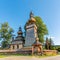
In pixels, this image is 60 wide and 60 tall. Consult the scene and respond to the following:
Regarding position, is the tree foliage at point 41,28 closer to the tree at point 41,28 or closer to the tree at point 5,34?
the tree at point 41,28

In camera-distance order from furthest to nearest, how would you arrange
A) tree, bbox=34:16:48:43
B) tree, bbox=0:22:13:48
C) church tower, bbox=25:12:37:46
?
tree, bbox=0:22:13:48 < tree, bbox=34:16:48:43 < church tower, bbox=25:12:37:46

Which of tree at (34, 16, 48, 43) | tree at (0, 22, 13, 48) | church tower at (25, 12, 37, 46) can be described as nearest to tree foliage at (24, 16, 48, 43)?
tree at (34, 16, 48, 43)

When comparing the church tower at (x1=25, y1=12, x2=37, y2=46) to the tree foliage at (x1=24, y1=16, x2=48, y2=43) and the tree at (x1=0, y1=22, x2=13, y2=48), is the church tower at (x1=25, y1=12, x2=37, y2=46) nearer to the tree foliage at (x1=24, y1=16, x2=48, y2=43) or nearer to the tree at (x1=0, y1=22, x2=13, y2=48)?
the tree foliage at (x1=24, y1=16, x2=48, y2=43)

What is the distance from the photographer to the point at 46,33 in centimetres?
5572

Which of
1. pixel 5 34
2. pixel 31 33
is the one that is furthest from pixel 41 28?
pixel 5 34

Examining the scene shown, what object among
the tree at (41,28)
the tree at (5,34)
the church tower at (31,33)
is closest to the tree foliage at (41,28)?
the tree at (41,28)

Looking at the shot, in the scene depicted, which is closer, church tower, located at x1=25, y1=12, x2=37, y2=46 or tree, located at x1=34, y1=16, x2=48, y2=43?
church tower, located at x1=25, y1=12, x2=37, y2=46

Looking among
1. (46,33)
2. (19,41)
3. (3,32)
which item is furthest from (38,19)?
(3,32)

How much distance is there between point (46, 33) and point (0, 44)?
2044 cm

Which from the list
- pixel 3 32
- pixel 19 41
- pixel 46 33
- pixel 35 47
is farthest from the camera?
pixel 3 32

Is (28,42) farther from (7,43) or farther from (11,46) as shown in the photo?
(7,43)

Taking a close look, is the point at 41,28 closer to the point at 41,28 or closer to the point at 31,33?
the point at 41,28

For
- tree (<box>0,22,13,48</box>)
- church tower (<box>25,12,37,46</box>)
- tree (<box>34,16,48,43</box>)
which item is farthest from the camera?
tree (<box>0,22,13,48</box>)

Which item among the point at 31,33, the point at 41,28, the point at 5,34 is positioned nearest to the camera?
the point at 31,33
